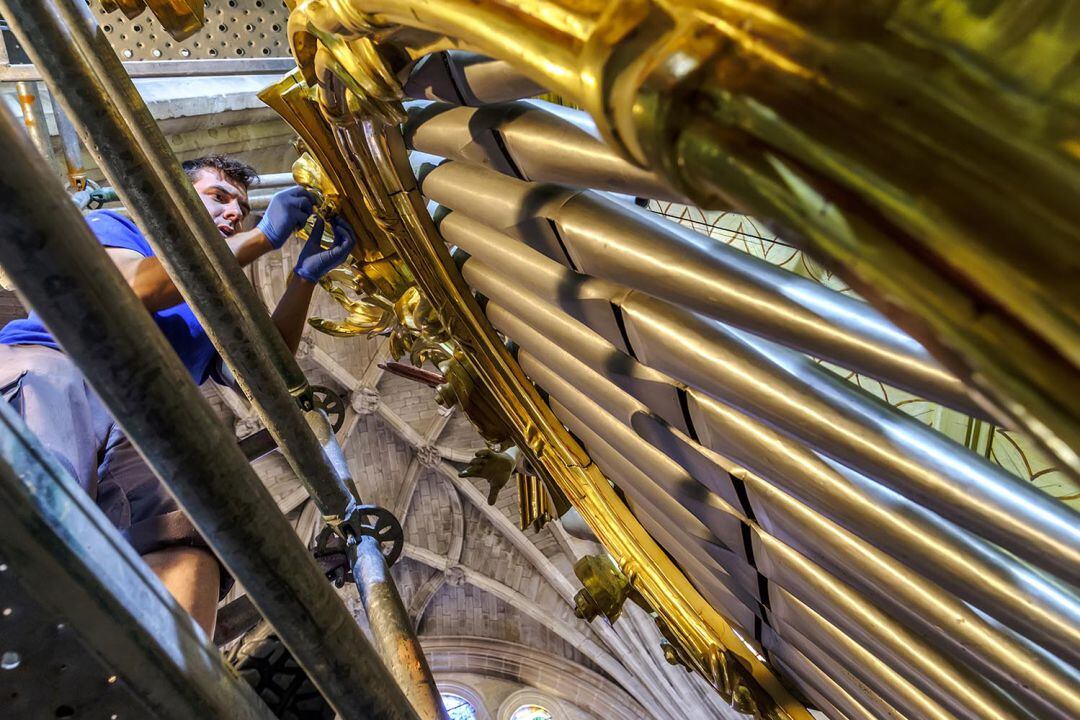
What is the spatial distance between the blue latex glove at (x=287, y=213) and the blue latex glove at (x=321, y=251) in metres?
0.06

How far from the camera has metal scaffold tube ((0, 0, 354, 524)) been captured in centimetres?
159

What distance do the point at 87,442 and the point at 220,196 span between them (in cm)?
116

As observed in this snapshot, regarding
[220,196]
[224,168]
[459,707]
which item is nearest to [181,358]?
[220,196]

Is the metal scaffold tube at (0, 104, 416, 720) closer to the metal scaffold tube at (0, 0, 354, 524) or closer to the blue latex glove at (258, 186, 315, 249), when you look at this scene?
the metal scaffold tube at (0, 0, 354, 524)

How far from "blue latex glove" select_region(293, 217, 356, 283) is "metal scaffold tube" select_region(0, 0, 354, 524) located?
9.1 inches

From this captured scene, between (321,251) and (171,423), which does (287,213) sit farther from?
(171,423)

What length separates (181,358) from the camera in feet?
7.03

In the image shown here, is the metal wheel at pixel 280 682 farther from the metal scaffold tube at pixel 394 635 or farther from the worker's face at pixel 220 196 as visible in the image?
the worker's face at pixel 220 196

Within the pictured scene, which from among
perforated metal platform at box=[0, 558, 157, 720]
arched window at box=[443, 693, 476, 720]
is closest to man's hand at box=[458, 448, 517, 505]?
perforated metal platform at box=[0, 558, 157, 720]

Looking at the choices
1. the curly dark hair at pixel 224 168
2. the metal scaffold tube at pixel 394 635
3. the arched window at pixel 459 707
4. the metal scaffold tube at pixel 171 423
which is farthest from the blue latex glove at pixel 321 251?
the arched window at pixel 459 707

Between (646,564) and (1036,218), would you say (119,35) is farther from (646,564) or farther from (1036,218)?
(1036,218)

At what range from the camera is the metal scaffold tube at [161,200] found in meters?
1.59

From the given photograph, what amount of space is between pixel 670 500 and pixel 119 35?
3.76 meters

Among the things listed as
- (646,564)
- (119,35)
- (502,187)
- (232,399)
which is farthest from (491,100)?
(232,399)
